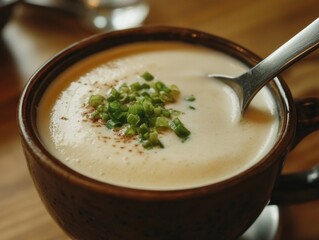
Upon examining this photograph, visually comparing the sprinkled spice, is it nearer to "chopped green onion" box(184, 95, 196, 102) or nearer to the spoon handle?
"chopped green onion" box(184, 95, 196, 102)

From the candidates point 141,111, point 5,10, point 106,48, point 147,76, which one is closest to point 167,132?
point 141,111

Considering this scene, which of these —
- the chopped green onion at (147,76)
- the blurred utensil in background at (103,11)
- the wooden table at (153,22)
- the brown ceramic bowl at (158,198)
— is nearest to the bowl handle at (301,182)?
the brown ceramic bowl at (158,198)

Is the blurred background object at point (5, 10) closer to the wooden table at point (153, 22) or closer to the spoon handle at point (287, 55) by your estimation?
the wooden table at point (153, 22)

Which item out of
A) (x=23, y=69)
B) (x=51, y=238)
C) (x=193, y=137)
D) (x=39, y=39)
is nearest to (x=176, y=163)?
(x=193, y=137)

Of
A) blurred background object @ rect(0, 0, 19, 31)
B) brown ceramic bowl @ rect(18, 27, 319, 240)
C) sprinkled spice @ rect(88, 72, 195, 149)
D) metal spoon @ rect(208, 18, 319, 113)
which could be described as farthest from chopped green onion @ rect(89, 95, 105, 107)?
blurred background object @ rect(0, 0, 19, 31)

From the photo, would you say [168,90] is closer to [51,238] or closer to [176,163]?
[176,163]

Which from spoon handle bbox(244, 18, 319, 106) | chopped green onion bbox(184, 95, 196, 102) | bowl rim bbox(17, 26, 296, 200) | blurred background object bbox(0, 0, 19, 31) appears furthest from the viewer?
blurred background object bbox(0, 0, 19, 31)
